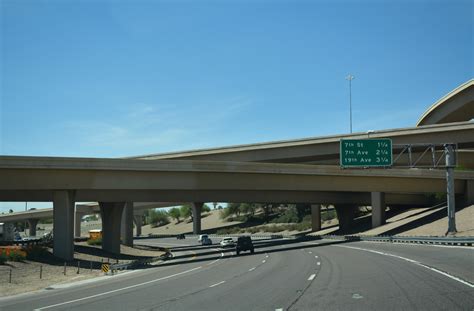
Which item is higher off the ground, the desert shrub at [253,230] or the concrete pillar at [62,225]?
the concrete pillar at [62,225]

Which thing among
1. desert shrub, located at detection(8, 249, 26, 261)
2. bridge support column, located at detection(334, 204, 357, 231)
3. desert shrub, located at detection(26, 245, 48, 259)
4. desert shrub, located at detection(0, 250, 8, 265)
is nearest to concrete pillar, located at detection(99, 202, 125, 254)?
desert shrub, located at detection(26, 245, 48, 259)

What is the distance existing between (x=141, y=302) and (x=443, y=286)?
353 inches

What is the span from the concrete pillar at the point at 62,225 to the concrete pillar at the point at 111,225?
1560 centimetres

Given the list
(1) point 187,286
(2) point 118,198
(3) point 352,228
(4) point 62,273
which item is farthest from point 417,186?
(1) point 187,286

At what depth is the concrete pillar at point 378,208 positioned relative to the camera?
7044 cm

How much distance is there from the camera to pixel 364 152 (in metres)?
50.7

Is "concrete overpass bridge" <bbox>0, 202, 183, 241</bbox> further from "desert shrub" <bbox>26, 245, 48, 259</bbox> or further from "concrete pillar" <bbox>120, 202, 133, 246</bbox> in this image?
"desert shrub" <bbox>26, 245, 48, 259</bbox>

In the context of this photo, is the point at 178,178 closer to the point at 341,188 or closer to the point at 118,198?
the point at 118,198

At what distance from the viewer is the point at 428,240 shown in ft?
152

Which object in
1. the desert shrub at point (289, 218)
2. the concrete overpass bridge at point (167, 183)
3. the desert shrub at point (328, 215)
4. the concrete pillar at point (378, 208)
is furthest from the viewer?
the desert shrub at point (289, 218)

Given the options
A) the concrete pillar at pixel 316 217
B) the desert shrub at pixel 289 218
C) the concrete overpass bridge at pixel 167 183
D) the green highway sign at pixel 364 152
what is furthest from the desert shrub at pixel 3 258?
the desert shrub at pixel 289 218

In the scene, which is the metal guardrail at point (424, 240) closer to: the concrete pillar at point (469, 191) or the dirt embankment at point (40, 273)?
the concrete pillar at point (469, 191)

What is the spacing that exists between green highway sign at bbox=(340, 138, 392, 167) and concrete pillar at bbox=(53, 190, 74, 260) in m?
24.4

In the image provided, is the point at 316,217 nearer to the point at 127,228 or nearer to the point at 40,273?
the point at 127,228
